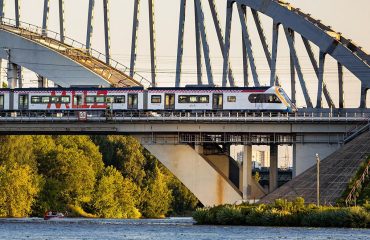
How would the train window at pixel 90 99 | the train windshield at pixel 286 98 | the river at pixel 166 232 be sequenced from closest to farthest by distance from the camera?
the river at pixel 166 232
the train windshield at pixel 286 98
the train window at pixel 90 99

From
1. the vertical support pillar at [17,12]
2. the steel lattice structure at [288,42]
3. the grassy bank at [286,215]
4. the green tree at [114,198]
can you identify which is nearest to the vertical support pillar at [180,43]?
the steel lattice structure at [288,42]

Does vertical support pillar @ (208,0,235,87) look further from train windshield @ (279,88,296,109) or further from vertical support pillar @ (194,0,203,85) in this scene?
train windshield @ (279,88,296,109)

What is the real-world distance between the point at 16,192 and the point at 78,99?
24065 millimetres

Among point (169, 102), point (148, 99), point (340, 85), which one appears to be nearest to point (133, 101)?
point (148, 99)

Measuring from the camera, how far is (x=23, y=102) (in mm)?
156875

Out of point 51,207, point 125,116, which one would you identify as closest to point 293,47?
point 125,116

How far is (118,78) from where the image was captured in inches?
6777

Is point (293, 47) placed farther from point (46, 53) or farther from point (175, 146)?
point (46, 53)

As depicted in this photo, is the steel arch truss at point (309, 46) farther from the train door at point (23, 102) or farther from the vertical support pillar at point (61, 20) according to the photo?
the vertical support pillar at point (61, 20)

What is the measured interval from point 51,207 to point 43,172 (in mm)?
8134

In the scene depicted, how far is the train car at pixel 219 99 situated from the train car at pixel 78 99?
204cm

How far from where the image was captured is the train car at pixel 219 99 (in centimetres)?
15062

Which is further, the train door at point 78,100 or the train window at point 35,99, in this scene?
the train window at point 35,99

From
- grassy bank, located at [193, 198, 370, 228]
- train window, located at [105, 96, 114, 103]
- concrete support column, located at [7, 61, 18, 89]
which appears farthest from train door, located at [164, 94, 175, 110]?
concrete support column, located at [7, 61, 18, 89]
